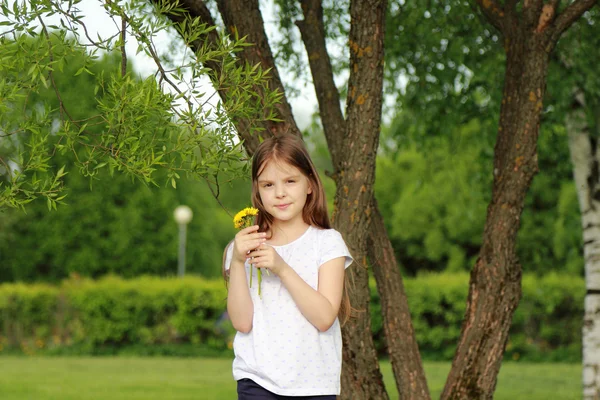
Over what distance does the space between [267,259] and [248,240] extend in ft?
0.29

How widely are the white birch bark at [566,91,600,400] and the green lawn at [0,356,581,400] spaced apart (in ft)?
6.58

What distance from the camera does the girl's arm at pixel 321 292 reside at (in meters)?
2.56

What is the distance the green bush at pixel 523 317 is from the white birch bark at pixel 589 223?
6.33 m

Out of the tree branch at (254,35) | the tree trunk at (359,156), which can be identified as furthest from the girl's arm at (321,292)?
the tree branch at (254,35)

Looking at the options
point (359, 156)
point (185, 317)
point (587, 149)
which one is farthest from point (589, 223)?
point (185, 317)

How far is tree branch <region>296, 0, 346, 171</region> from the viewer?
5012 millimetres

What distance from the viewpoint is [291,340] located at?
2613 mm

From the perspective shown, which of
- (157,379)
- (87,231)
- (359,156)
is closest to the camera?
(359,156)

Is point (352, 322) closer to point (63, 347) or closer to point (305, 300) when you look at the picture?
point (305, 300)

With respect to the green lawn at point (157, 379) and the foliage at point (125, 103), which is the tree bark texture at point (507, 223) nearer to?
the foliage at point (125, 103)

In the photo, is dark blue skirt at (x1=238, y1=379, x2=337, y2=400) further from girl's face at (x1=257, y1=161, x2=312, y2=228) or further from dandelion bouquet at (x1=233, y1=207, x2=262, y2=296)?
girl's face at (x1=257, y1=161, x2=312, y2=228)

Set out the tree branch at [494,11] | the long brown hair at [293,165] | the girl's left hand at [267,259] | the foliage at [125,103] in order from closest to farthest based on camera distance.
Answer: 1. the girl's left hand at [267,259]
2. the long brown hair at [293,165]
3. the foliage at [125,103]
4. the tree branch at [494,11]

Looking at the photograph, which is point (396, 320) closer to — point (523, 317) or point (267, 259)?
point (267, 259)

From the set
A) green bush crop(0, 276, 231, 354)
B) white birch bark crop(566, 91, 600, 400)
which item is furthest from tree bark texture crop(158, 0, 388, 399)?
green bush crop(0, 276, 231, 354)
